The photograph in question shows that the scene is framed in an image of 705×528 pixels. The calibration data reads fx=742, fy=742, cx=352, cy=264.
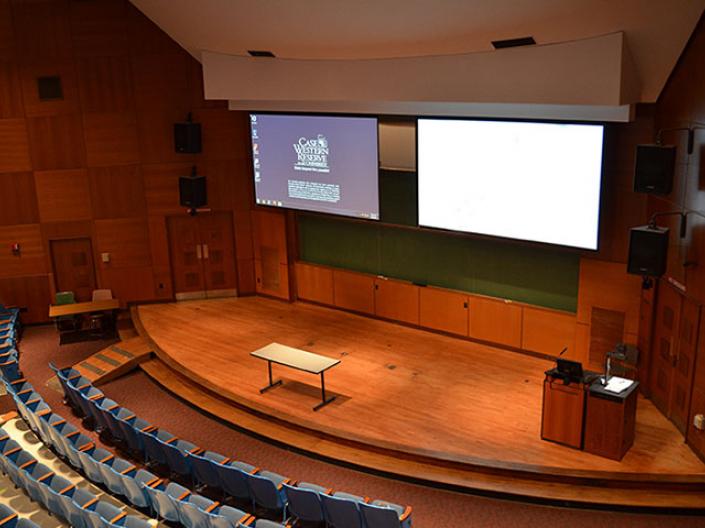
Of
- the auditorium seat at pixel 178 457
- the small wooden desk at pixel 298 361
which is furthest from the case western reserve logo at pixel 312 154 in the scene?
the auditorium seat at pixel 178 457

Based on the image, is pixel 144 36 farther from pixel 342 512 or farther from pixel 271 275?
pixel 342 512

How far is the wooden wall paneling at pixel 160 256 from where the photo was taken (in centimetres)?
1231

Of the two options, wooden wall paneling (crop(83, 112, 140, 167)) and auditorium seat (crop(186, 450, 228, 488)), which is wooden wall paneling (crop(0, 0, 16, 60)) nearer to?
wooden wall paneling (crop(83, 112, 140, 167))

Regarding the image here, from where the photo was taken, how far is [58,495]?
620 centimetres

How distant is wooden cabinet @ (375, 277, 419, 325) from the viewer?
10.9 metres

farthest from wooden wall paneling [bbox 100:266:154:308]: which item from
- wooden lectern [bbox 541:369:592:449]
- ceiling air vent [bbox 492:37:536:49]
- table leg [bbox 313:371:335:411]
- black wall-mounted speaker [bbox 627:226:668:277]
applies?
black wall-mounted speaker [bbox 627:226:668:277]

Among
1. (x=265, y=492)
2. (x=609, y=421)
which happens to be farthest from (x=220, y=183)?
(x=609, y=421)

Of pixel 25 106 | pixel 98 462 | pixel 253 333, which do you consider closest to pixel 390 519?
pixel 98 462

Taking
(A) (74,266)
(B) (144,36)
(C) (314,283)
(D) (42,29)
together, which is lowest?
(C) (314,283)

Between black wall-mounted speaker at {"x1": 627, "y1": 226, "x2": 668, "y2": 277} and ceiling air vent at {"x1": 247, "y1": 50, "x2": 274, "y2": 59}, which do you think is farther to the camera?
ceiling air vent at {"x1": 247, "y1": 50, "x2": 274, "y2": 59}

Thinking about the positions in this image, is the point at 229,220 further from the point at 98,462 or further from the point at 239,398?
the point at 98,462

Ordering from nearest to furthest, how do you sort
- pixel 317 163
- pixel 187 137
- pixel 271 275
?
pixel 317 163 < pixel 187 137 < pixel 271 275

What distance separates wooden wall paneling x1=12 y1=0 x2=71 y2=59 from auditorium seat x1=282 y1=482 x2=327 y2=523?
325 inches

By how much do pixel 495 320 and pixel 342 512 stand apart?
4.51 metres
